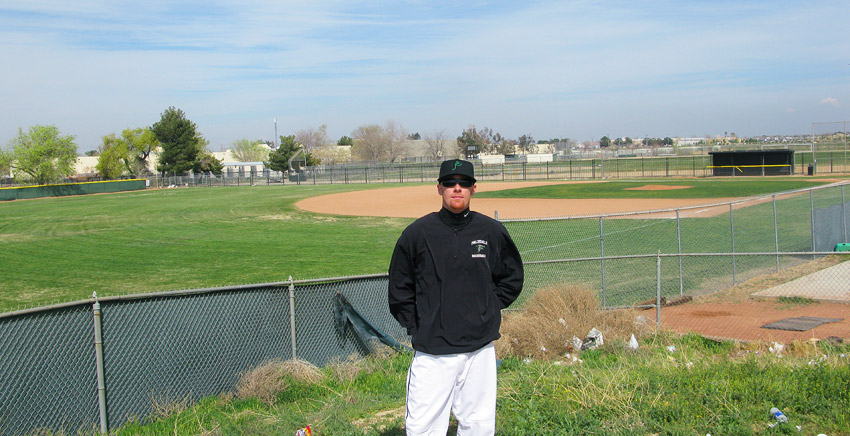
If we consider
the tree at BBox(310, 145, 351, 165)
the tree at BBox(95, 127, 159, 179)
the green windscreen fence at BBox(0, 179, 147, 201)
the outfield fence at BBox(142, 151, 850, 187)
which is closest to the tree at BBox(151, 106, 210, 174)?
the tree at BBox(95, 127, 159, 179)

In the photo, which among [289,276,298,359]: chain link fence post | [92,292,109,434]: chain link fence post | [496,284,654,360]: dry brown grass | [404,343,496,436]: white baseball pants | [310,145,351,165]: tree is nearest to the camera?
[404,343,496,436]: white baseball pants

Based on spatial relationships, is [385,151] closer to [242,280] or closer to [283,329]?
[242,280]

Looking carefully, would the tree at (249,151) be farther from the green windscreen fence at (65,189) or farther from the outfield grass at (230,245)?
the outfield grass at (230,245)

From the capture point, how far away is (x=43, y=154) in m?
63.9

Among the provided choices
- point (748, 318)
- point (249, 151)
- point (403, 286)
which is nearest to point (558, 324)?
point (748, 318)

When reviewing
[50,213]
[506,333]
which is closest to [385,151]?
[50,213]

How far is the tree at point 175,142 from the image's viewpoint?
83.4m

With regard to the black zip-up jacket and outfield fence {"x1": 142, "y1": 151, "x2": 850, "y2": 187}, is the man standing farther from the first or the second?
outfield fence {"x1": 142, "y1": 151, "x2": 850, "y2": 187}

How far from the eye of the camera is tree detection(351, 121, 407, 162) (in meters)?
119

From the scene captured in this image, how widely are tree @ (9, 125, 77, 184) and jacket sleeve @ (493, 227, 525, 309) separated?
226ft

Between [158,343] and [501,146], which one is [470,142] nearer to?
[501,146]

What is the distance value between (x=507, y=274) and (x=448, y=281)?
1.63 ft

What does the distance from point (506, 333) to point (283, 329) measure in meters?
2.90

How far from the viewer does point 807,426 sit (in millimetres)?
5020
